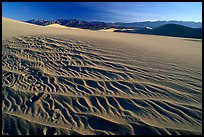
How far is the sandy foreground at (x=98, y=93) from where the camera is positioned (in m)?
4.62

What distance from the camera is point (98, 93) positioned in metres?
5.76

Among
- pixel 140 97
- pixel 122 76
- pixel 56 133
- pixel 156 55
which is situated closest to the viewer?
pixel 56 133

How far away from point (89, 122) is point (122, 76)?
2.40 m

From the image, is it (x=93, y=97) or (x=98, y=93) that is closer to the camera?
(x=93, y=97)

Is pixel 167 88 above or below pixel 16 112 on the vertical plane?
above

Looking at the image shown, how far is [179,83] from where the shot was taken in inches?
248

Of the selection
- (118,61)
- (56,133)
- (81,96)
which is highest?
(118,61)

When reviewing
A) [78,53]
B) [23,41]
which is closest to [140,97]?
[78,53]

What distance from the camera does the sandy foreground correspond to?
182 inches

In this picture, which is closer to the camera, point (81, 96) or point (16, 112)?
point (16, 112)

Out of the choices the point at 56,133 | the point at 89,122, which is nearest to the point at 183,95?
the point at 89,122

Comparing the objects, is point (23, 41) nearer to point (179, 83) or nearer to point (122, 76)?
point (122, 76)

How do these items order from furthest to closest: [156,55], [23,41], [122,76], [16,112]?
1. [23,41]
2. [156,55]
3. [122,76]
4. [16,112]

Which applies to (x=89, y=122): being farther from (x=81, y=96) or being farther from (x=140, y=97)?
(x=140, y=97)
